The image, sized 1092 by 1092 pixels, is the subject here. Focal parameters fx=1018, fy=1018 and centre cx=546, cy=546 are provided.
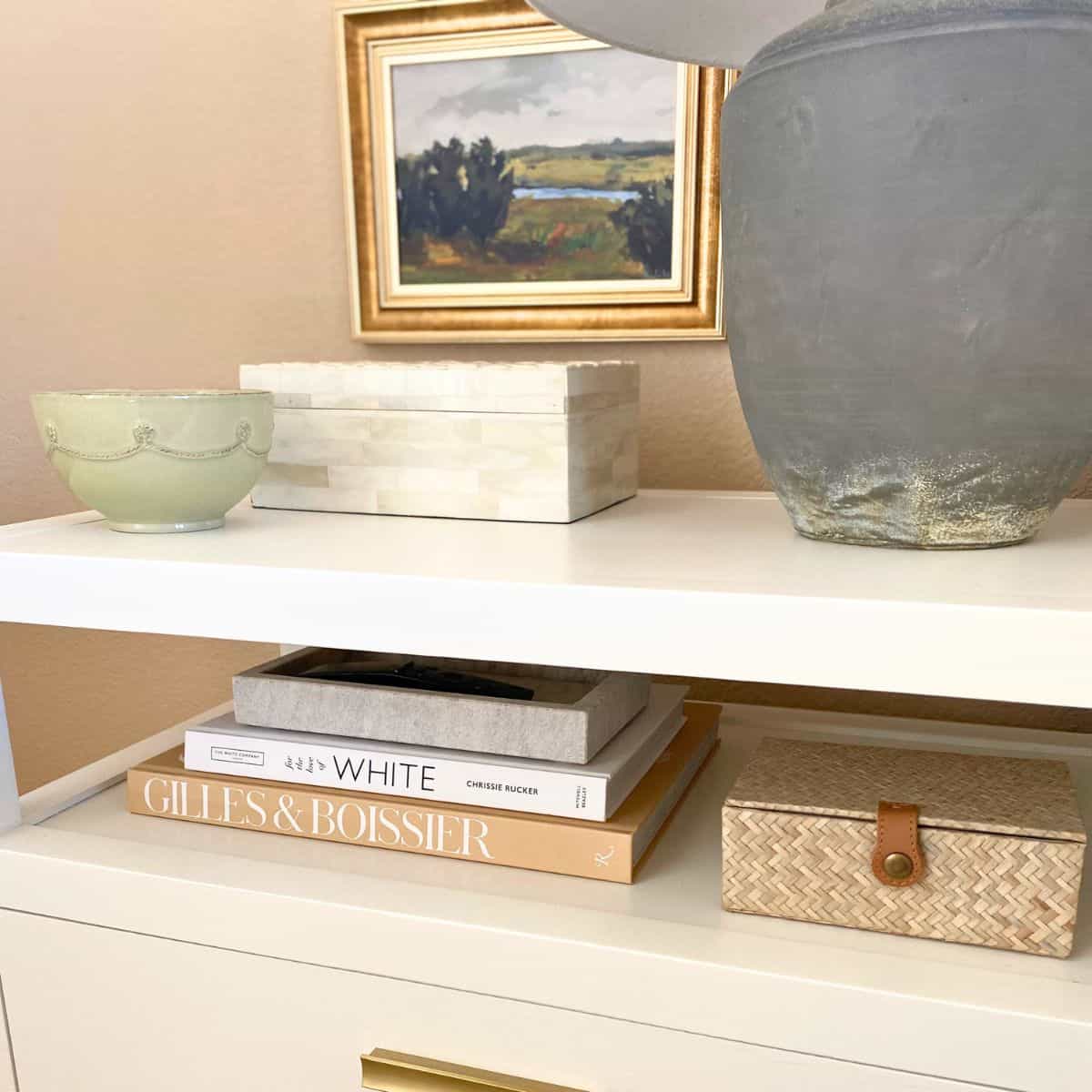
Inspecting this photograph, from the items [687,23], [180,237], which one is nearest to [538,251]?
[687,23]

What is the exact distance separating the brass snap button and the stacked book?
0.54 feet

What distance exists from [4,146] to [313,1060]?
3.77 ft

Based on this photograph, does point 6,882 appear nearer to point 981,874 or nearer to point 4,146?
point 981,874

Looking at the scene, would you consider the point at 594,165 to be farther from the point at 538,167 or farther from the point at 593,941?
the point at 593,941

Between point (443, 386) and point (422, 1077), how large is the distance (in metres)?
0.48

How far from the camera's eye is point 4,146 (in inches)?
49.9

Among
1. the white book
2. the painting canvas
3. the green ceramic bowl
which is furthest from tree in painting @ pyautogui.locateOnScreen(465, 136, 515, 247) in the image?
the white book

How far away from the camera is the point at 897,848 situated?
1.95ft

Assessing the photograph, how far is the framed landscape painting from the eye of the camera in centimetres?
103

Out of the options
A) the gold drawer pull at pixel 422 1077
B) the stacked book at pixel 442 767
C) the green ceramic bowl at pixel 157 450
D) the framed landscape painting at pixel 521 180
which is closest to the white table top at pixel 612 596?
the green ceramic bowl at pixel 157 450

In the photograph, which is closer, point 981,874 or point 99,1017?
point 981,874

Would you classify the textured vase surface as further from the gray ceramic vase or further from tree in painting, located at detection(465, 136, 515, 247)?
tree in painting, located at detection(465, 136, 515, 247)

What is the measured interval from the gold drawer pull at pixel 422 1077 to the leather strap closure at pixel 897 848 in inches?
9.7

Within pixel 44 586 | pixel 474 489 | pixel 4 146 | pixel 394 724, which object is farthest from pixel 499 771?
pixel 4 146
